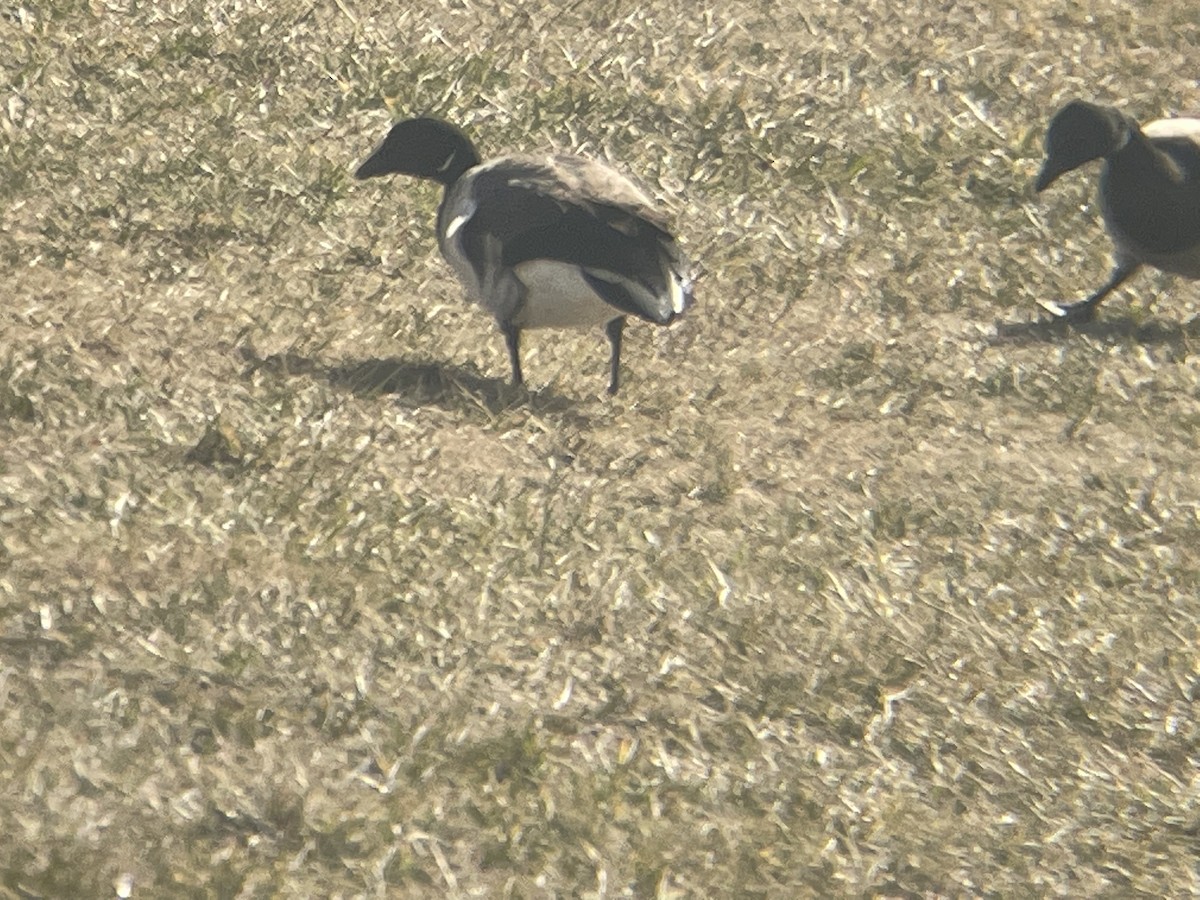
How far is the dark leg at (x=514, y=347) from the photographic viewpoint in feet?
27.3

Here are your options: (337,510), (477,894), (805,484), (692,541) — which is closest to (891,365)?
(805,484)

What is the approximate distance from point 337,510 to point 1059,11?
290 inches

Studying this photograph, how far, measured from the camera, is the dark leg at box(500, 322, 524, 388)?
27.3 ft

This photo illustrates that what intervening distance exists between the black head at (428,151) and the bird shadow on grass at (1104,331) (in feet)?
8.27

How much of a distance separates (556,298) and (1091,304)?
9.81 ft

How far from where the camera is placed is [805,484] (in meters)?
7.85

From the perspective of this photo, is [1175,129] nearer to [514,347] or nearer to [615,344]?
[615,344]

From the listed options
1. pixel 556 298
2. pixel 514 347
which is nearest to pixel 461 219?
pixel 514 347

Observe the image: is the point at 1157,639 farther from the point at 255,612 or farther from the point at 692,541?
the point at 255,612

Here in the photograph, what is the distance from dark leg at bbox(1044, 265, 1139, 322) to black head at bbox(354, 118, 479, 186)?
2.82 m

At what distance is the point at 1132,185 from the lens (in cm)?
987

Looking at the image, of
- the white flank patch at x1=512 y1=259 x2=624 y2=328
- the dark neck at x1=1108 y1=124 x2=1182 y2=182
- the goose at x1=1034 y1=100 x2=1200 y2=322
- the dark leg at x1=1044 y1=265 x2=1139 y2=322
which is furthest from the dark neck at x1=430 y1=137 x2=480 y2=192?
the dark neck at x1=1108 y1=124 x2=1182 y2=182

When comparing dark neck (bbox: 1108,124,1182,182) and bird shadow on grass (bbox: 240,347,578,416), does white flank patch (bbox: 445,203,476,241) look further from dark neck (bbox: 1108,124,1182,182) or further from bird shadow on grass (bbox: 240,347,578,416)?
dark neck (bbox: 1108,124,1182,182)

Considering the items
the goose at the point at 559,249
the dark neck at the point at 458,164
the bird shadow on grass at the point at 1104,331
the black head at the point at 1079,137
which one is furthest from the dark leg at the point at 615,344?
the black head at the point at 1079,137
